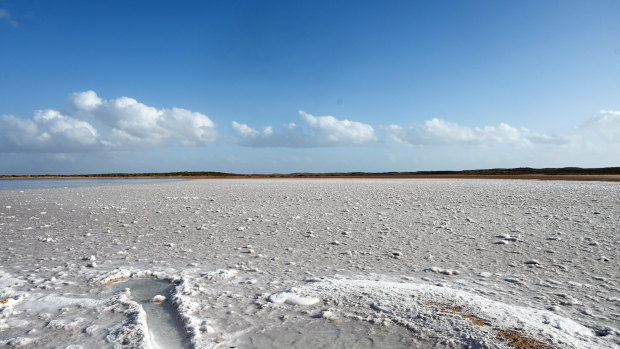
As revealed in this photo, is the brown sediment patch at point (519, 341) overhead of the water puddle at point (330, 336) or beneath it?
overhead

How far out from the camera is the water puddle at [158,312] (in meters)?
2.47

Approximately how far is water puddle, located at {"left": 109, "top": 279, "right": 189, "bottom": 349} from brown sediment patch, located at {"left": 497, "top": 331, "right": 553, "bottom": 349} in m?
2.29

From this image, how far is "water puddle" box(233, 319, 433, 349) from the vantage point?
94.1 inches

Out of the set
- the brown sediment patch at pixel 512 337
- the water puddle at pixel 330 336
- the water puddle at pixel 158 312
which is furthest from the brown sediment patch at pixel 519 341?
the water puddle at pixel 158 312

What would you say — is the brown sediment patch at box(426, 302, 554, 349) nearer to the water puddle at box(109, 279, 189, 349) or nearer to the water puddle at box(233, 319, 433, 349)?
the water puddle at box(233, 319, 433, 349)

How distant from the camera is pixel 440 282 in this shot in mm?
3689

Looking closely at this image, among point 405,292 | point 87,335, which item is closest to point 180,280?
point 87,335

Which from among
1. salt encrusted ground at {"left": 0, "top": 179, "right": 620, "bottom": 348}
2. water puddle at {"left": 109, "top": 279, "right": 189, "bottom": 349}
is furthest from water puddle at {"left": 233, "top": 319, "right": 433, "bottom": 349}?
water puddle at {"left": 109, "top": 279, "right": 189, "bottom": 349}

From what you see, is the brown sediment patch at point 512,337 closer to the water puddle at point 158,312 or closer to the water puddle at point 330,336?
the water puddle at point 330,336

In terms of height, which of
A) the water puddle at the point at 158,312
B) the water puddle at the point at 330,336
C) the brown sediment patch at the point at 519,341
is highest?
the brown sediment patch at the point at 519,341

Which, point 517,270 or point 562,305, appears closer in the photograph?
point 562,305

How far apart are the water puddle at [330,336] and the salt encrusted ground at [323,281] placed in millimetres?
14

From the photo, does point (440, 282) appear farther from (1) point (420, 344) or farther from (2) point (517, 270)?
(1) point (420, 344)

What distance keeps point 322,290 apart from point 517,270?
253 cm
